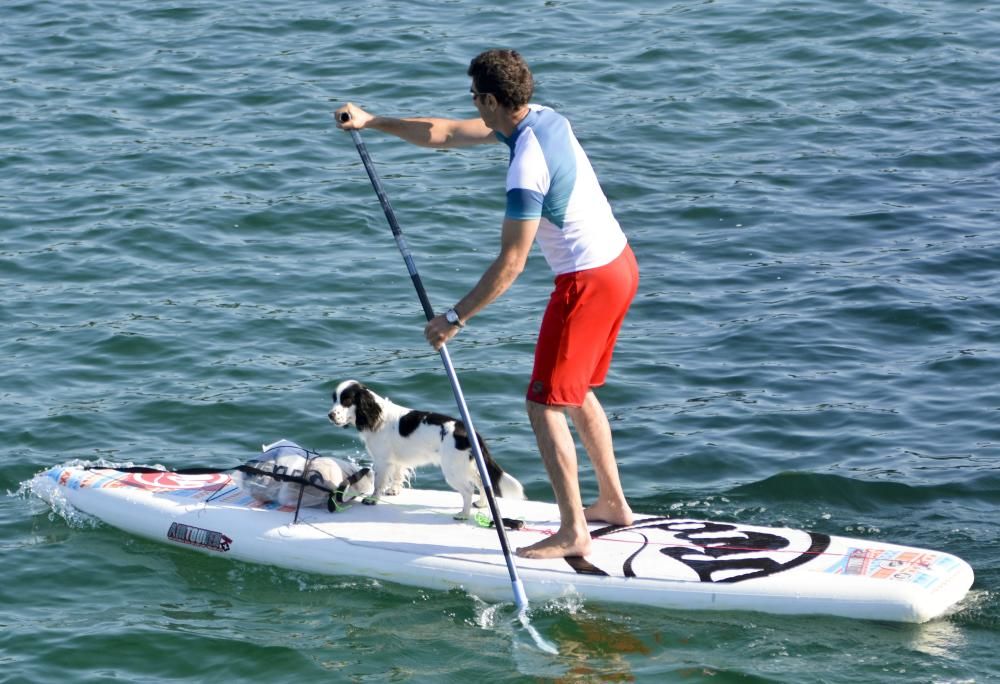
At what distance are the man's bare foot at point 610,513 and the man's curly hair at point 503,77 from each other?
223cm

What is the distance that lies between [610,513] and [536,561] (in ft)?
1.90

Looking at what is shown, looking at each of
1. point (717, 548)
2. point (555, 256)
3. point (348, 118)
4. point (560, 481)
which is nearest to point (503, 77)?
point (555, 256)

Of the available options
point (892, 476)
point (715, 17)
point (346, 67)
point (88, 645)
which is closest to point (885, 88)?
point (715, 17)

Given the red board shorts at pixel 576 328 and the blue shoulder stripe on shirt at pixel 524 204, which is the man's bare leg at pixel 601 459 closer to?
the red board shorts at pixel 576 328

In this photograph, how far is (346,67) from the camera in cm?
1625

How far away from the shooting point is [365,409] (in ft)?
24.9

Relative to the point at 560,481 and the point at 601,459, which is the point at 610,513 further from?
the point at 560,481

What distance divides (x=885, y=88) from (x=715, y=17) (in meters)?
2.95

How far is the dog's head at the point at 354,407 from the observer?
7551 millimetres

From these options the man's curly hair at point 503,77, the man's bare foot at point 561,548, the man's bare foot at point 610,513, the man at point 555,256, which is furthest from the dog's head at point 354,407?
the man's curly hair at point 503,77

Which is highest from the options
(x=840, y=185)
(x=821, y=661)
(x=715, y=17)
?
(x=715, y=17)

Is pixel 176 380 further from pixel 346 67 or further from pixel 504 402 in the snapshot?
pixel 346 67

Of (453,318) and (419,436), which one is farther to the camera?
(419,436)

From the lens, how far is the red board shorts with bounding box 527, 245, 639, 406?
22.4 feet
